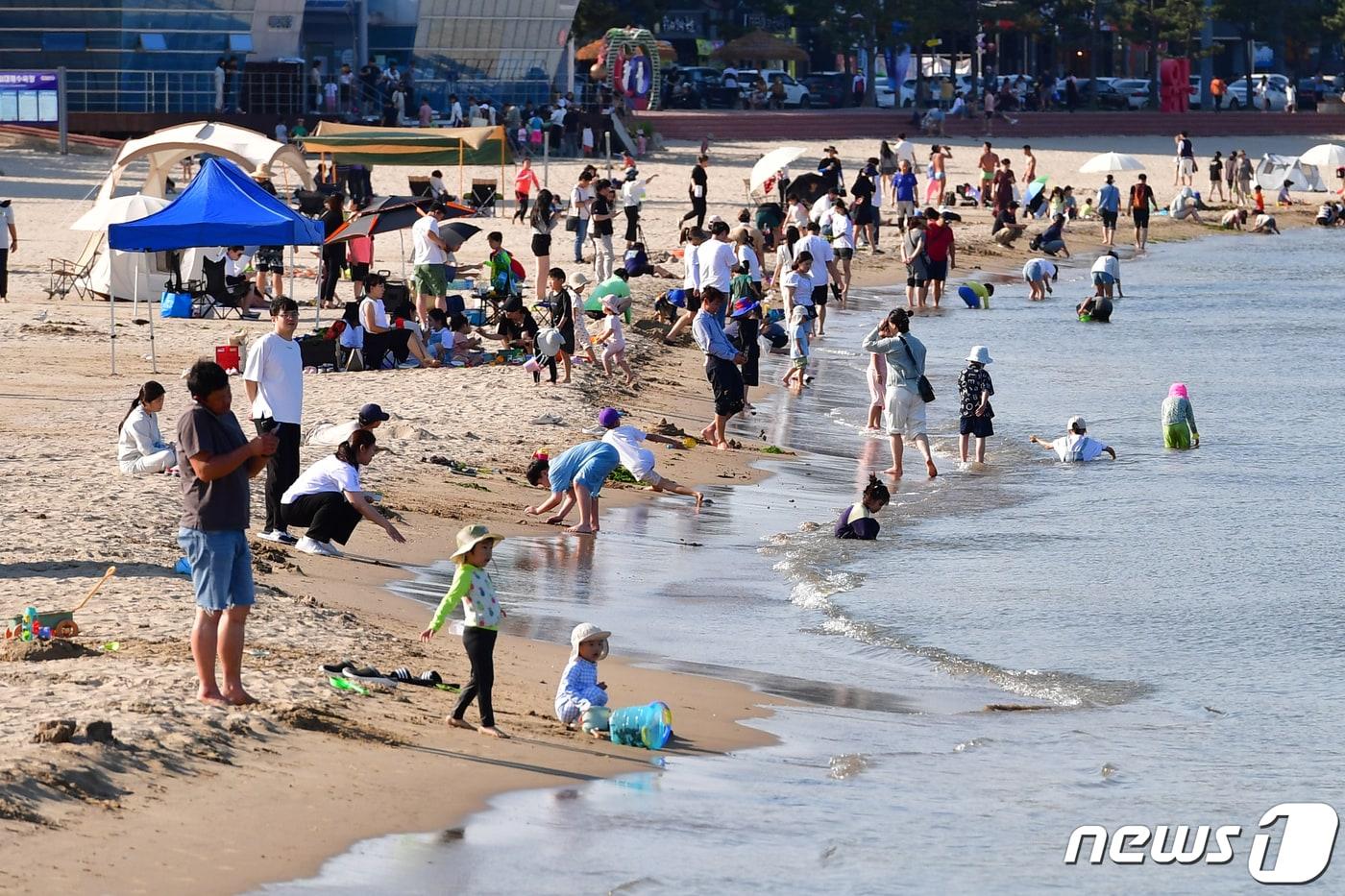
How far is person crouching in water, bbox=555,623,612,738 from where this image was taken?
902cm

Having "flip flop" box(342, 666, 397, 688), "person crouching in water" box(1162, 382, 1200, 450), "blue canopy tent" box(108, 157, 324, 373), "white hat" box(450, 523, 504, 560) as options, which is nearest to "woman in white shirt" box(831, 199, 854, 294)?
"person crouching in water" box(1162, 382, 1200, 450)

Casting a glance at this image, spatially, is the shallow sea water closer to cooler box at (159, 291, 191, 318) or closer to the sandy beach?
the sandy beach

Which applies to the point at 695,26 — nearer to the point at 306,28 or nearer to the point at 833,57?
the point at 833,57

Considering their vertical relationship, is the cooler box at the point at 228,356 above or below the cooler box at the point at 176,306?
above

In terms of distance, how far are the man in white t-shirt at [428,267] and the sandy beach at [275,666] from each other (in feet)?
6.03

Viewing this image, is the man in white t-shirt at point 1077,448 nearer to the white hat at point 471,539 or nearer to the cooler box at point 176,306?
the white hat at point 471,539

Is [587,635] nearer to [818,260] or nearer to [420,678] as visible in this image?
[420,678]

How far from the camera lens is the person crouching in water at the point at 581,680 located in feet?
29.6

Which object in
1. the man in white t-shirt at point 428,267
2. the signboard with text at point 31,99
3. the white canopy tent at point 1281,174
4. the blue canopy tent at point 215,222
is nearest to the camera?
the blue canopy tent at point 215,222

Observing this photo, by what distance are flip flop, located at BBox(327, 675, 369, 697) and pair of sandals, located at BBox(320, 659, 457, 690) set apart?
0.04 metres

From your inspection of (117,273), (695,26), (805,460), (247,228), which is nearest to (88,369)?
(247,228)

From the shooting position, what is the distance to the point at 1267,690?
36.0 feet

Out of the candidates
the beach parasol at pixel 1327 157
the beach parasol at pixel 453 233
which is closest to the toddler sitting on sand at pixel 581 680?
the beach parasol at pixel 453 233

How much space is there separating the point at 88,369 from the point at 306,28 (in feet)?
131
